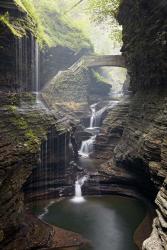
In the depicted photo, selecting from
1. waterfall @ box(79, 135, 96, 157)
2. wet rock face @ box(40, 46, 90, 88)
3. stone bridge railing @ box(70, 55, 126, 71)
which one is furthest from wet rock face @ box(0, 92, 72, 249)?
wet rock face @ box(40, 46, 90, 88)

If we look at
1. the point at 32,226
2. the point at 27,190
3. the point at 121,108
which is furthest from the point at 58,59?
the point at 32,226

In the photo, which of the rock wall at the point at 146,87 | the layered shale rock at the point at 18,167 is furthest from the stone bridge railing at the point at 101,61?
the layered shale rock at the point at 18,167

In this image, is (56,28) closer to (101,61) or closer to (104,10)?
(101,61)

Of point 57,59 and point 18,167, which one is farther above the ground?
point 57,59

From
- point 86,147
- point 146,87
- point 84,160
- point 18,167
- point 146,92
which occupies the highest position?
point 146,87

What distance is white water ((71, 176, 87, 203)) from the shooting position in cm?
2575

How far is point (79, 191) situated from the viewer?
27406 mm

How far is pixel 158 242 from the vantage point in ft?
40.9

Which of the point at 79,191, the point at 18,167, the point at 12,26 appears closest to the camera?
the point at 18,167

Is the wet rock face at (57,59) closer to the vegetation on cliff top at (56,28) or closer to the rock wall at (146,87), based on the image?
the vegetation on cliff top at (56,28)

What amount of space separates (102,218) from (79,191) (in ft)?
17.8

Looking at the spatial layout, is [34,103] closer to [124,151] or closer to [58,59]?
[124,151]

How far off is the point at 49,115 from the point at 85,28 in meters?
49.1

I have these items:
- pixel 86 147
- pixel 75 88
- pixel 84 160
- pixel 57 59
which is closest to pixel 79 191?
pixel 84 160
